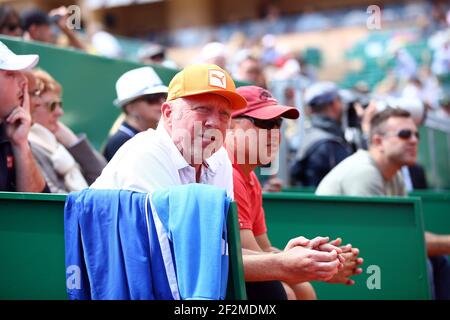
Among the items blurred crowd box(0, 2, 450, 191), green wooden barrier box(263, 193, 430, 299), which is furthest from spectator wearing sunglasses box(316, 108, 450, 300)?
blurred crowd box(0, 2, 450, 191)

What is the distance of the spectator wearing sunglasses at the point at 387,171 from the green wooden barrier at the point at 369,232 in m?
0.44

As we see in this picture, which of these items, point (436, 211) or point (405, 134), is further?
point (436, 211)

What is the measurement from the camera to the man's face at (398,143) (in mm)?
6262

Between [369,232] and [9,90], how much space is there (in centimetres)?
241

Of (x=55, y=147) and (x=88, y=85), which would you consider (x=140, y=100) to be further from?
(x=88, y=85)

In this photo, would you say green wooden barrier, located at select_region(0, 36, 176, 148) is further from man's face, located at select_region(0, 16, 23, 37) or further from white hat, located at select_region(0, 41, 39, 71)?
white hat, located at select_region(0, 41, 39, 71)

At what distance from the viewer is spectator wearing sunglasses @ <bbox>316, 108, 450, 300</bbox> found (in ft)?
19.4

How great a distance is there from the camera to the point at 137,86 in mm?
6238

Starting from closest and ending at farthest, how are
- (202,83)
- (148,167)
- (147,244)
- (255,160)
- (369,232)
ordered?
(147,244), (148,167), (202,83), (255,160), (369,232)

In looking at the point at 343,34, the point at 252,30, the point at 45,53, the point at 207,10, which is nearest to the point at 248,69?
the point at 45,53

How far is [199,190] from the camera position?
3309 millimetres

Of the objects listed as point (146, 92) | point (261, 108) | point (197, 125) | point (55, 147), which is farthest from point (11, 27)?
point (197, 125)

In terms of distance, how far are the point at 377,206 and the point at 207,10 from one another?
24.9m
